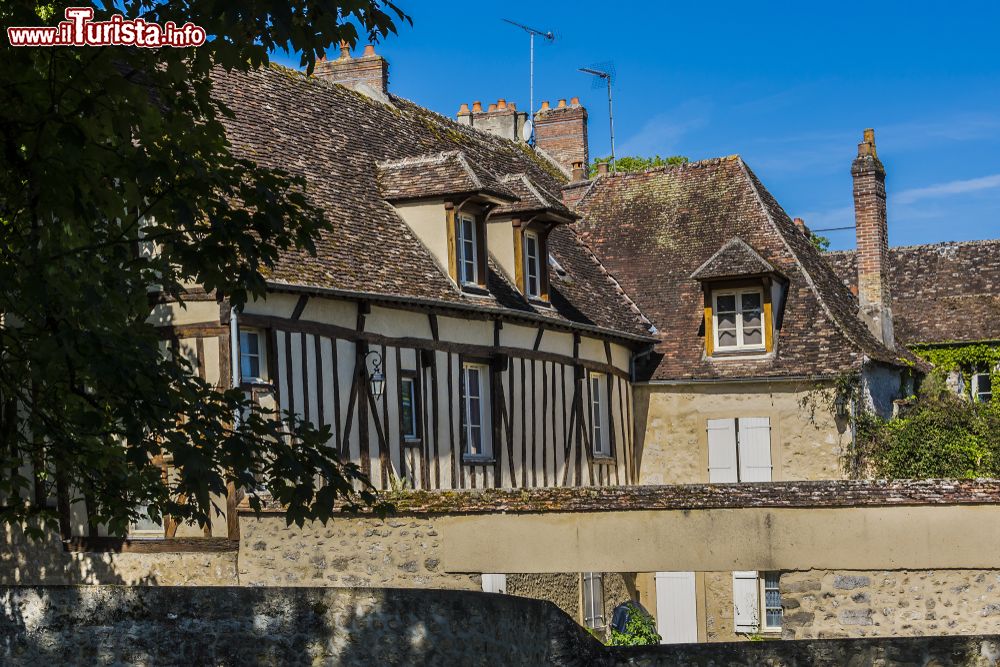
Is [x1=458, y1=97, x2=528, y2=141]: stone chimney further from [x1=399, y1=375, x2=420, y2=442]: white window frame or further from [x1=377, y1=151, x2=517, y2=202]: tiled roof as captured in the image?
[x1=399, y1=375, x2=420, y2=442]: white window frame

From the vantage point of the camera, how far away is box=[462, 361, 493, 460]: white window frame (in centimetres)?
1628

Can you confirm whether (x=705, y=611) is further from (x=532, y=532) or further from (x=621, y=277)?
(x=532, y=532)

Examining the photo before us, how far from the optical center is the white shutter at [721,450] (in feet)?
64.7

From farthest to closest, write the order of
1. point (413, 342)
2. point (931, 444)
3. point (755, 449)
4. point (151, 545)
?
point (755, 449) < point (931, 444) < point (413, 342) < point (151, 545)

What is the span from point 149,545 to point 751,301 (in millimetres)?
10177

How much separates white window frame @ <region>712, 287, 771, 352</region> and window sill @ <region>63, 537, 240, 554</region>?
30.6 ft

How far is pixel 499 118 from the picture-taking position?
29.9 m

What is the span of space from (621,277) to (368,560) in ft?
35.5

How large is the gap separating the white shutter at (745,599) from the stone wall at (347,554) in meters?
8.70

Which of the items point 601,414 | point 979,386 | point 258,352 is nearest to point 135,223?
point 258,352

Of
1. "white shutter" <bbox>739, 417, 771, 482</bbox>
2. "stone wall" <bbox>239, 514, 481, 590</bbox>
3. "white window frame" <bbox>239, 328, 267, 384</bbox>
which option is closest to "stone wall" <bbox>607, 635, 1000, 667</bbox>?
"stone wall" <bbox>239, 514, 481, 590</bbox>

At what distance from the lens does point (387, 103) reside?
830 inches

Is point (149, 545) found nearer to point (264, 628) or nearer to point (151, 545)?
point (151, 545)

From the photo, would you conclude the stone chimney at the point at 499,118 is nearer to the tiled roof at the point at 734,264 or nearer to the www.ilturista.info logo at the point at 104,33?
the tiled roof at the point at 734,264
